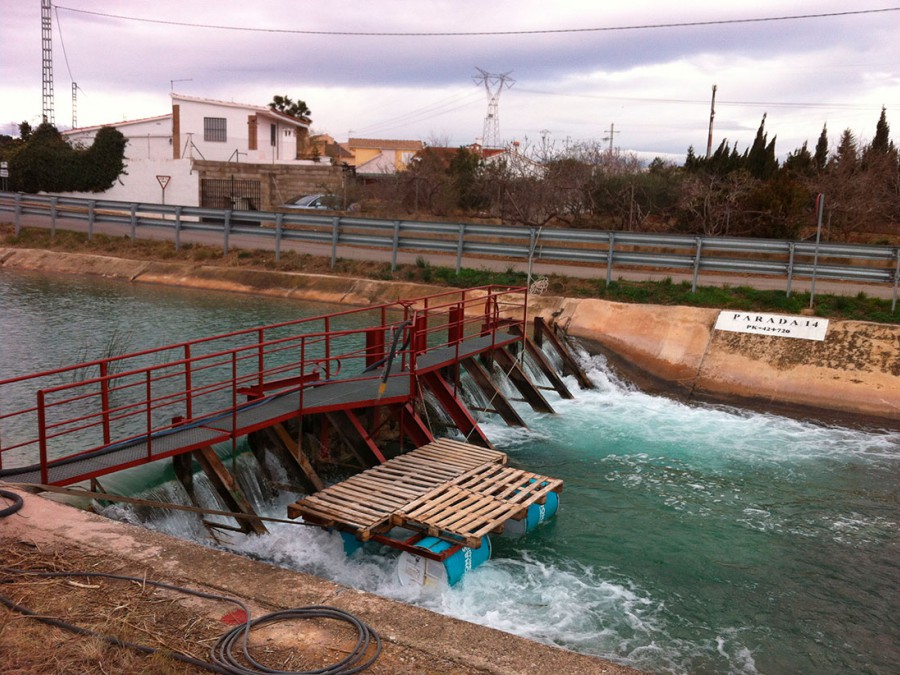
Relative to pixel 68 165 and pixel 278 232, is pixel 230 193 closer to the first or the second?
pixel 68 165

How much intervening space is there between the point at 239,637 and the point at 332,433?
7019 millimetres

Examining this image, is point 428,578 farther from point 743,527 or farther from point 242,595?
point 743,527


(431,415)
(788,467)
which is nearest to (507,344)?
(431,415)

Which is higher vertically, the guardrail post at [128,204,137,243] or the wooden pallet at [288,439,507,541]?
the guardrail post at [128,204,137,243]

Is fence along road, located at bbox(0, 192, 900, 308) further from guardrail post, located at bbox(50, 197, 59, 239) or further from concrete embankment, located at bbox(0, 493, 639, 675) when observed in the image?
concrete embankment, located at bbox(0, 493, 639, 675)

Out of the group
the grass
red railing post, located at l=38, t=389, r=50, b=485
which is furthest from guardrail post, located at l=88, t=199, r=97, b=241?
red railing post, located at l=38, t=389, r=50, b=485

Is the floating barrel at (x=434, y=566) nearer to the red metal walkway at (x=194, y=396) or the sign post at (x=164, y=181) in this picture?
the red metal walkway at (x=194, y=396)

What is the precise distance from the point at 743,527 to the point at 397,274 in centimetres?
1681

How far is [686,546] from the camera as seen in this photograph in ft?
34.4

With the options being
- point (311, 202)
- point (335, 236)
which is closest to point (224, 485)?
point (335, 236)

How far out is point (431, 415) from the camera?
14.7 metres

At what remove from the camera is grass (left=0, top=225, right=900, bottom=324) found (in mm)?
19828

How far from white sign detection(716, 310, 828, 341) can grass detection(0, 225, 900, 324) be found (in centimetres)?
109

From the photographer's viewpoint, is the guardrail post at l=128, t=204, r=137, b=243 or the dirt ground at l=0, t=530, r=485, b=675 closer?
the dirt ground at l=0, t=530, r=485, b=675
